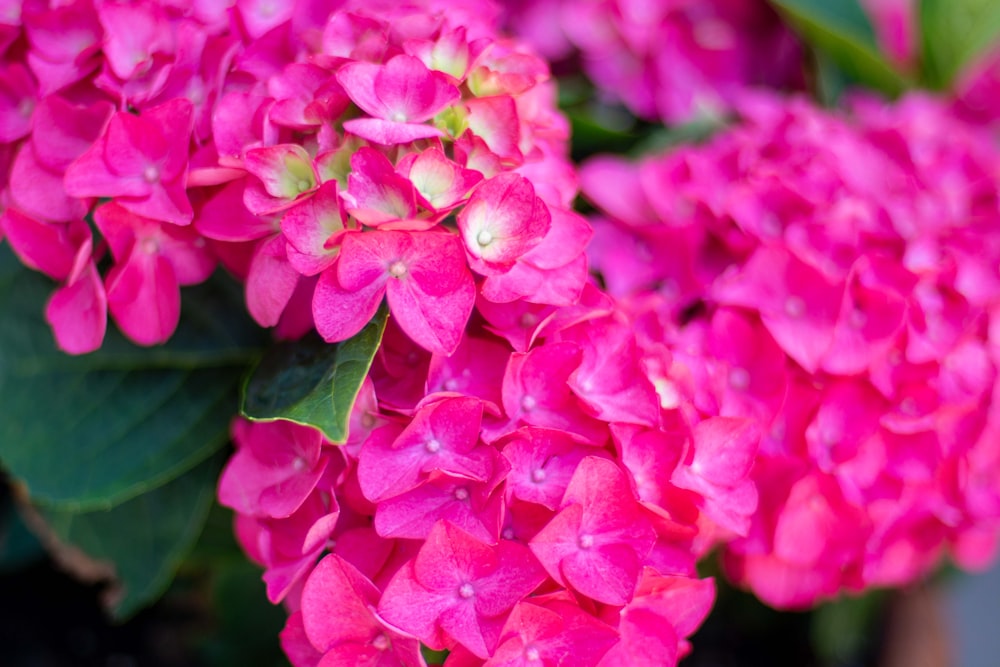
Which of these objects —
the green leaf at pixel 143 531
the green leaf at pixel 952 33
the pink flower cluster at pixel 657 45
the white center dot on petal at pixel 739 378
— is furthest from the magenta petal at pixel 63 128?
the green leaf at pixel 952 33

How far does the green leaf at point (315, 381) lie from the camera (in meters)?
0.48

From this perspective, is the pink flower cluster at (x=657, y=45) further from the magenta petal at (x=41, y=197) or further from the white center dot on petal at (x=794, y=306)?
the magenta petal at (x=41, y=197)

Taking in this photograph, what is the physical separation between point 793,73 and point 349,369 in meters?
0.76

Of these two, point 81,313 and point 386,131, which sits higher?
point 386,131

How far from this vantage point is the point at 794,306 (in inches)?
25.6

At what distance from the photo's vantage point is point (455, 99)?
517 mm

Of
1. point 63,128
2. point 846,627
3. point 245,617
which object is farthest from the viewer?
point 846,627

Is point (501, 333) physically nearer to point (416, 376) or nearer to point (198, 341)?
point (416, 376)

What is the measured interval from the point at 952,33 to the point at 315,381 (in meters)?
0.81

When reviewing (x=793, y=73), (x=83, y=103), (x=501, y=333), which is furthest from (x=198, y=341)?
(x=793, y=73)

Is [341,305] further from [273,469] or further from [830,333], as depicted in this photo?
[830,333]

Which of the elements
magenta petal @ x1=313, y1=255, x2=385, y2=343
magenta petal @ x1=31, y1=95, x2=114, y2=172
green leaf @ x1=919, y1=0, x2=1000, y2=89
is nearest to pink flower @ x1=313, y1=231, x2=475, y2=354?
magenta petal @ x1=313, y1=255, x2=385, y2=343

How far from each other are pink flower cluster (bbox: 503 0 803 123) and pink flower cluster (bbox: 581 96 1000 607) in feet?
0.78

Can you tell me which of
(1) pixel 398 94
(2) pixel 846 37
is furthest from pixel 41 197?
(2) pixel 846 37
